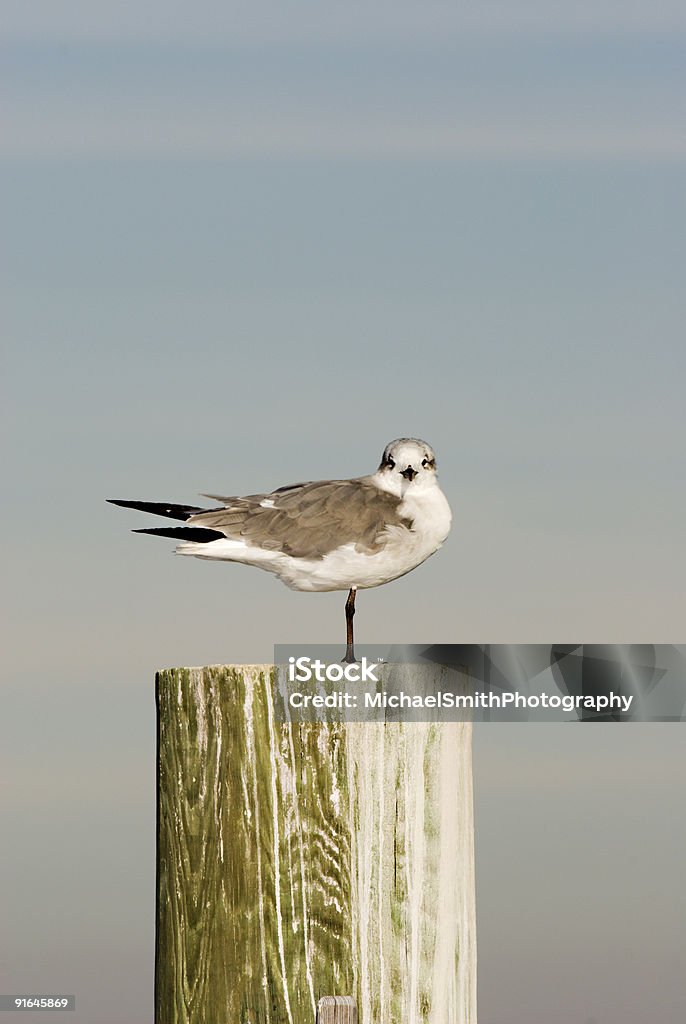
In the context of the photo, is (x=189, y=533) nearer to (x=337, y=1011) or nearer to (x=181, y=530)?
(x=181, y=530)

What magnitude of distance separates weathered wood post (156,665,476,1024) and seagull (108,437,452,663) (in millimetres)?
1709

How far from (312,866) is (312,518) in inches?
92.6

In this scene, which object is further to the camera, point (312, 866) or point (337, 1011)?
point (312, 866)

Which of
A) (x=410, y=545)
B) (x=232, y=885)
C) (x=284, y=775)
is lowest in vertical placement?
(x=232, y=885)

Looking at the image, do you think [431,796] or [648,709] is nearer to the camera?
[431,796]

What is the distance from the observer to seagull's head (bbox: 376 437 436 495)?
7457mm

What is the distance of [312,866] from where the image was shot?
5414 mm

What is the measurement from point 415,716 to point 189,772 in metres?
0.93

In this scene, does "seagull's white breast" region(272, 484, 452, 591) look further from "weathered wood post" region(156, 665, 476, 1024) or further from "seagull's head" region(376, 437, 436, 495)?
"weathered wood post" region(156, 665, 476, 1024)

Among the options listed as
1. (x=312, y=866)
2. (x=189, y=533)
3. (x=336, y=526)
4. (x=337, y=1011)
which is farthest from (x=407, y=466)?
(x=337, y=1011)

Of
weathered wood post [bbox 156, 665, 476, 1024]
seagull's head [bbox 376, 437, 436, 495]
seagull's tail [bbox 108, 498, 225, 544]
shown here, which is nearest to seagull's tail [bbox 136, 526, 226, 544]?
seagull's tail [bbox 108, 498, 225, 544]

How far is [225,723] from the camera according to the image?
5.57 meters

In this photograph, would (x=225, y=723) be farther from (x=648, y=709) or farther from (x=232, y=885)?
(x=648, y=709)

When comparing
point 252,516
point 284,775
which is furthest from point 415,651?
point 252,516
